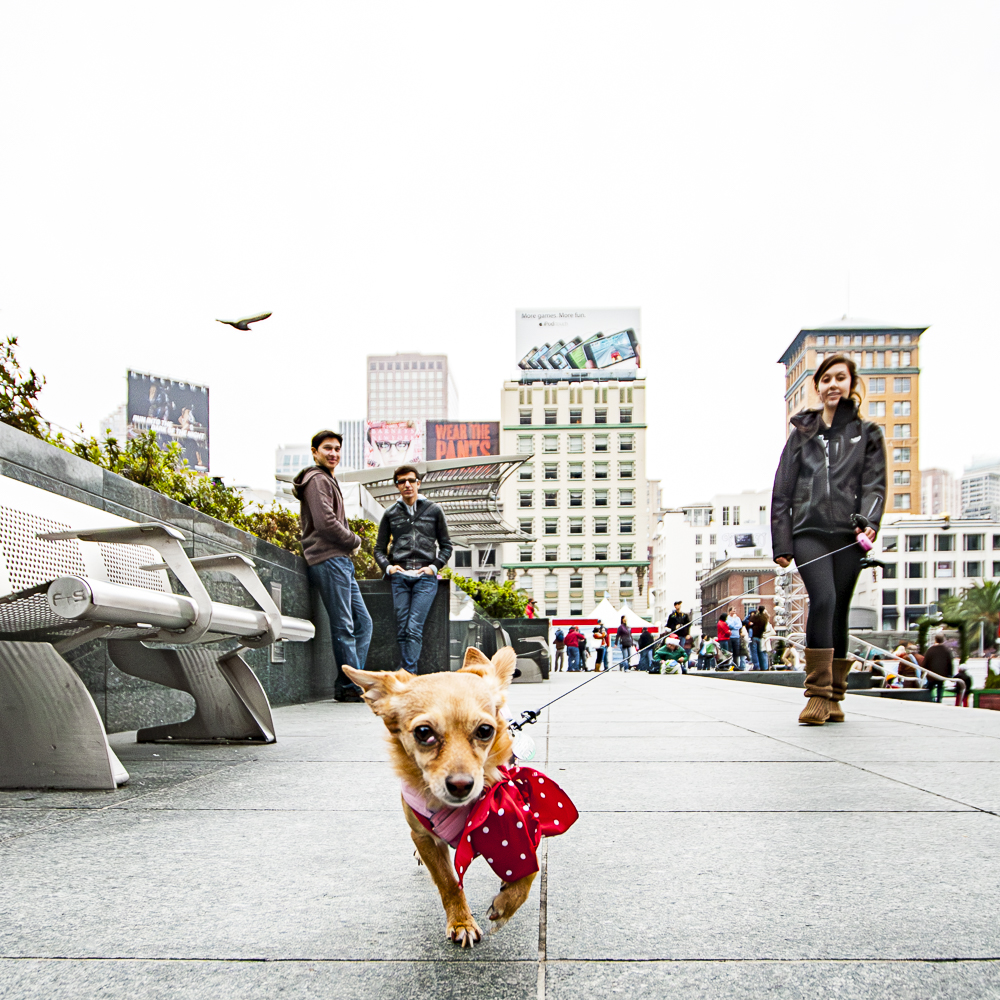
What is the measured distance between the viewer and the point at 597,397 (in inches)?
3718

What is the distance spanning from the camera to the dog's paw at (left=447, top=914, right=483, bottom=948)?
1.74m

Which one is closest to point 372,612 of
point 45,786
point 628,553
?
point 45,786

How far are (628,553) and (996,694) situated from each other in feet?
249

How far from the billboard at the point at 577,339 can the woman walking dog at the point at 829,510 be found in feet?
302

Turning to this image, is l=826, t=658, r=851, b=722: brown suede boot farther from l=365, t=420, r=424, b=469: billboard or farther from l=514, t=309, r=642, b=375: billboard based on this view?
l=514, t=309, r=642, b=375: billboard

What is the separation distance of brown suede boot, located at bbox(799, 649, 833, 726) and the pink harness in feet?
14.0

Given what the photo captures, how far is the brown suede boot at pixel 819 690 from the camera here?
585 centimetres

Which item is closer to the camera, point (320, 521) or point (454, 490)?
point (320, 521)

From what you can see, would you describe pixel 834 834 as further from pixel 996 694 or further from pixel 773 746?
pixel 996 694

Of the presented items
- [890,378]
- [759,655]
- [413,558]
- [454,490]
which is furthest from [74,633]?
[890,378]

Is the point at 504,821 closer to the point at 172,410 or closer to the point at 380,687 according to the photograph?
the point at 380,687

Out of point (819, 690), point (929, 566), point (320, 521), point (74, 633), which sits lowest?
point (929, 566)

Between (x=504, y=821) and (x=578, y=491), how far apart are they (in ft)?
302

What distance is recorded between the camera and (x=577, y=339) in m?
97.8
